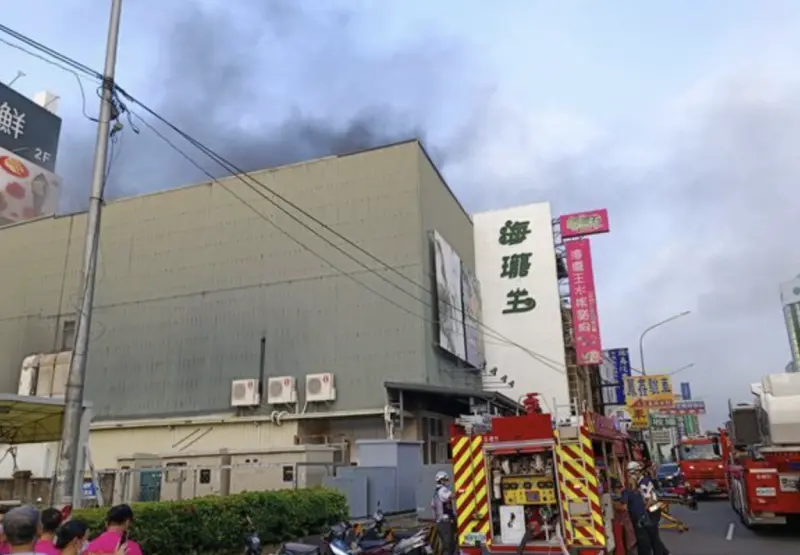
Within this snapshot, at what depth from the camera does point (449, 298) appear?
2853 centimetres

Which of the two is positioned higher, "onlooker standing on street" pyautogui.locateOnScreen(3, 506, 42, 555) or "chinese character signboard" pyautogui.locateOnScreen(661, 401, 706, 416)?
"chinese character signboard" pyautogui.locateOnScreen(661, 401, 706, 416)

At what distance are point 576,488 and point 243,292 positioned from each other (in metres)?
22.6

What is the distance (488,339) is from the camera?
35281mm

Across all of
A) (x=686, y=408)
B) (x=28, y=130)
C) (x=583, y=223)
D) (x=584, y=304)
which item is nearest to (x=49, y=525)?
(x=584, y=304)

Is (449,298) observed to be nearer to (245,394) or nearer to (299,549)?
(245,394)

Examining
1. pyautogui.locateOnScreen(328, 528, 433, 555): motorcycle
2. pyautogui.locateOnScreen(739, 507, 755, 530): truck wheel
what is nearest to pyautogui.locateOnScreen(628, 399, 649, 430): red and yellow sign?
pyautogui.locateOnScreen(739, 507, 755, 530): truck wheel

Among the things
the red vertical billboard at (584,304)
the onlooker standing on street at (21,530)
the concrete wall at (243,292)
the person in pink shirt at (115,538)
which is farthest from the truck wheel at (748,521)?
the red vertical billboard at (584,304)

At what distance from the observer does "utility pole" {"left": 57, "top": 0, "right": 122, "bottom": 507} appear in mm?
8664

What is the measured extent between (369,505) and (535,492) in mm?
9975

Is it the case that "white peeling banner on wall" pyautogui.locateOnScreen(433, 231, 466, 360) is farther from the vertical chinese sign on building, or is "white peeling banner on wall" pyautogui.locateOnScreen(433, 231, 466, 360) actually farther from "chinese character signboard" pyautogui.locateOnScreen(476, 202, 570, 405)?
the vertical chinese sign on building

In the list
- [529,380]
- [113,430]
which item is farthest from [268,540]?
[529,380]

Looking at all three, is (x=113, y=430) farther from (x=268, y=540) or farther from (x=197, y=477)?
(x=268, y=540)

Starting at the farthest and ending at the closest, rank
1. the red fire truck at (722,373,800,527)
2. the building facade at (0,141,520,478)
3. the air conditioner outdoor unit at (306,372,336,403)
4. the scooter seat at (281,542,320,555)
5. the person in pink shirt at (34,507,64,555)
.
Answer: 1. the building facade at (0,141,520,478)
2. the air conditioner outdoor unit at (306,372,336,403)
3. the red fire truck at (722,373,800,527)
4. the scooter seat at (281,542,320,555)
5. the person in pink shirt at (34,507,64,555)

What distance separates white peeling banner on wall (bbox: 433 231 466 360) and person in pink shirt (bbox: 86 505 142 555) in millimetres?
21809
